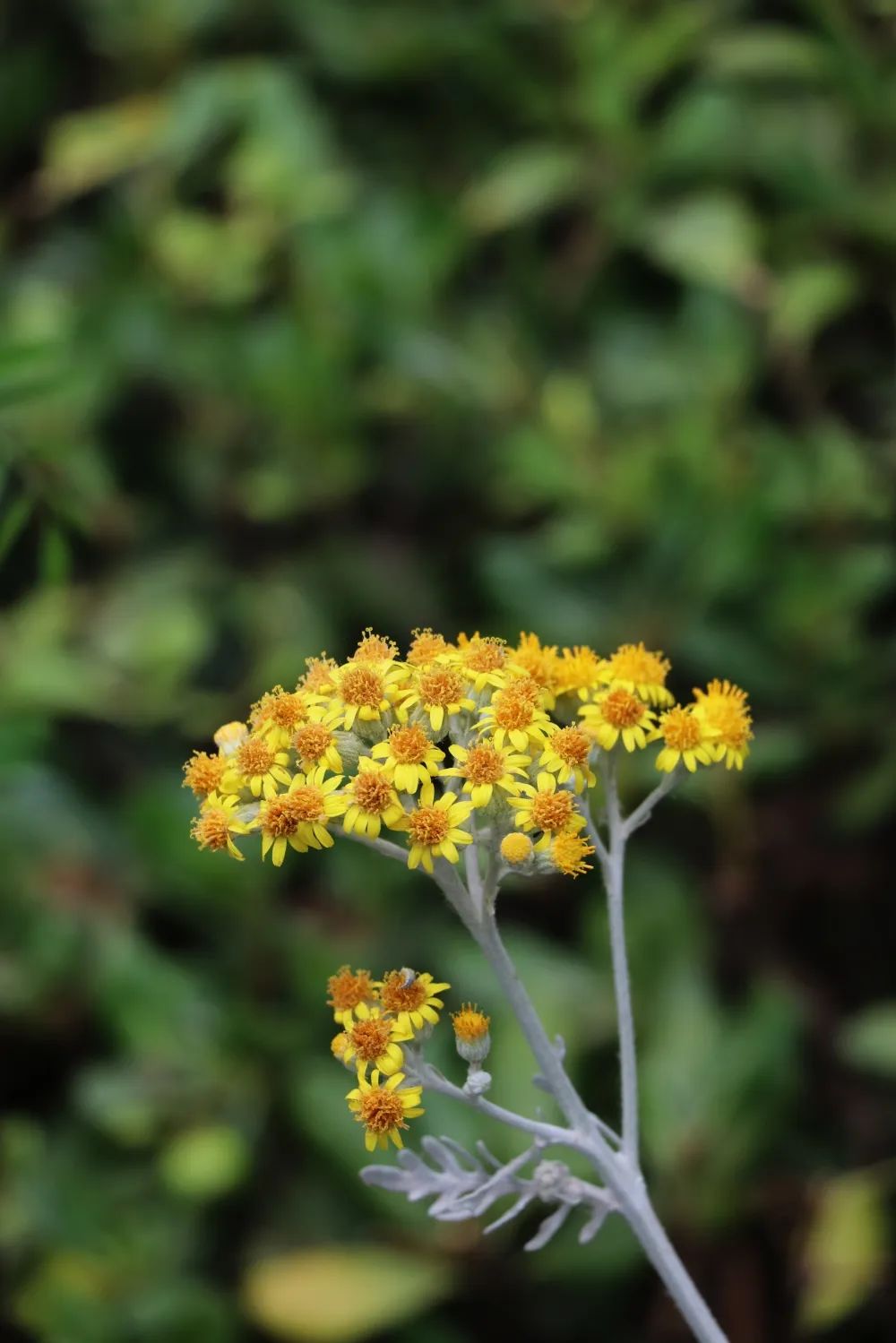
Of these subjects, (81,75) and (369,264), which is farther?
(81,75)

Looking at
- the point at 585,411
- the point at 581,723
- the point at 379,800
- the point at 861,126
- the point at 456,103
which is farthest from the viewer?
the point at 456,103

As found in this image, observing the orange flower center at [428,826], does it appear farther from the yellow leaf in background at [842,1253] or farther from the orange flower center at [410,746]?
the yellow leaf in background at [842,1253]

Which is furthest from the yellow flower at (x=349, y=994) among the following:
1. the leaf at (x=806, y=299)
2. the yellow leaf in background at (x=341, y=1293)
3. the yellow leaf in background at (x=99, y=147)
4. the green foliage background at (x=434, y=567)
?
the yellow leaf in background at (x=99, y=147)

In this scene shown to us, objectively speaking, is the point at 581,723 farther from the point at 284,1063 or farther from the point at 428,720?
the point at 284,1063

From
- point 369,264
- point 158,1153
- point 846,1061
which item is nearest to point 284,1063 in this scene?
point 158,1153

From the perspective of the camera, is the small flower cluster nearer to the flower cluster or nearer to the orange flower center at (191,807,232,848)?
the orange flower center at (191,807,232,848)

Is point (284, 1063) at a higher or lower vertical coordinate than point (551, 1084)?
higher
